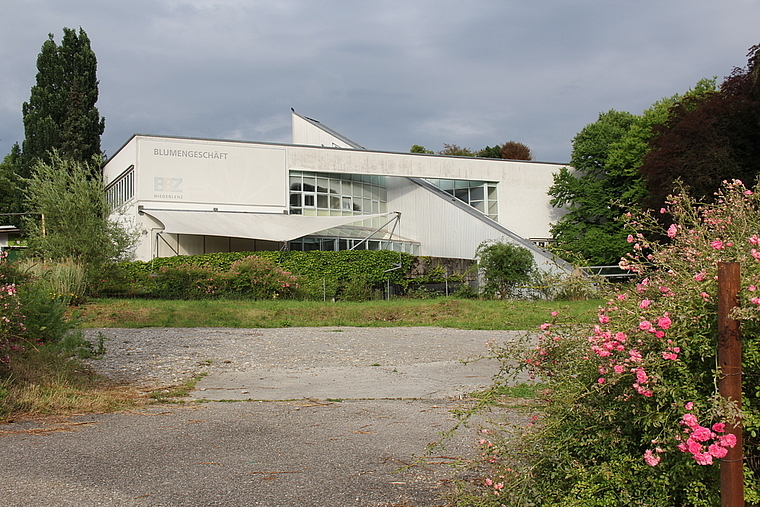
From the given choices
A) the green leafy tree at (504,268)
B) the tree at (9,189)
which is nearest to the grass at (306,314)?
the green leafy tree at (504,268)

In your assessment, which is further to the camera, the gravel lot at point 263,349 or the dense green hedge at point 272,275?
the dense green hedge at point 272,275

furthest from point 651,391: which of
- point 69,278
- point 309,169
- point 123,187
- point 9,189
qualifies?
point 9,189

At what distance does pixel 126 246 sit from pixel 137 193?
708cm

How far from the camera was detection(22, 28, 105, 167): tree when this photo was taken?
129 ft

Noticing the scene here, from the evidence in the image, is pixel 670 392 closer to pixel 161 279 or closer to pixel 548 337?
pixel 548 337

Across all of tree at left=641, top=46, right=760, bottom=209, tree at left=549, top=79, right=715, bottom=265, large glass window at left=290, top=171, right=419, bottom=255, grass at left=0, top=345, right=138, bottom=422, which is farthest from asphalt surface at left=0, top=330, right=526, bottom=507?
tree at left=549, top=79, right=715, bottom=265

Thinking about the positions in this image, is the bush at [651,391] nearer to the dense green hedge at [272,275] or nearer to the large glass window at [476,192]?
the dense green hedge at [272,275]

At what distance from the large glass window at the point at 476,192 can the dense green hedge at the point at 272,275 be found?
12.2 metres

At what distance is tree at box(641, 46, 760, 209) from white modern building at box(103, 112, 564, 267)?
17.9 ft

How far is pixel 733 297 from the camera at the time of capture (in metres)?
2.36

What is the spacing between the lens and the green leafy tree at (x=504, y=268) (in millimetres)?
21283

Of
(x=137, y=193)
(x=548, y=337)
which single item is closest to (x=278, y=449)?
(x=548, y=337)

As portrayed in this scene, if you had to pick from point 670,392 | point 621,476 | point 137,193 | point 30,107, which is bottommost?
point 621,476

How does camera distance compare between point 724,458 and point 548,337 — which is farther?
point 548,337
